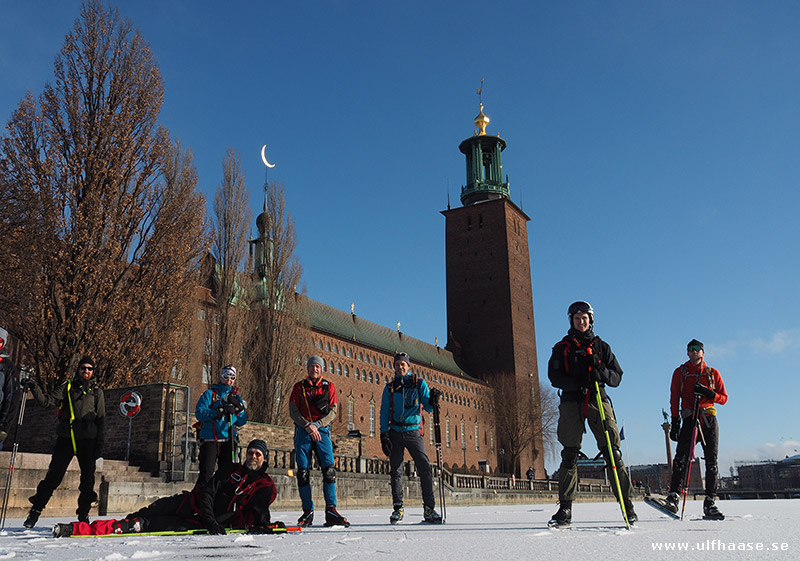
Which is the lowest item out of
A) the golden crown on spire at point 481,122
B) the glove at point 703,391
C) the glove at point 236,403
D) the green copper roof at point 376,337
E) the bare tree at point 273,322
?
the glove at point 236,403

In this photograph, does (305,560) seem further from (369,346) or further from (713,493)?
(369,346)

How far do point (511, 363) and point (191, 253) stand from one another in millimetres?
55545

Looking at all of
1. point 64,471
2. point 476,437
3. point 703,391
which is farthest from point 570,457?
point 476,437

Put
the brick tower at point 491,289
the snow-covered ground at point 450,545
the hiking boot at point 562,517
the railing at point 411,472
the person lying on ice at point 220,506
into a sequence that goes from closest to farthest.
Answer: the snow-covered ground at point 450,545 → the person lying on ice at point 220,506 → the hiking boot at point 562,517 → the railing at point 411,472 → the brick tower at point 491,289

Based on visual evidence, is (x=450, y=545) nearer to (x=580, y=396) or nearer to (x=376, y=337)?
(x=580, y=396)

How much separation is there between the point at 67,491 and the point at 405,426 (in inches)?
280

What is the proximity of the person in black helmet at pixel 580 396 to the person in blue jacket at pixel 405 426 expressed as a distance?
1.51 meters

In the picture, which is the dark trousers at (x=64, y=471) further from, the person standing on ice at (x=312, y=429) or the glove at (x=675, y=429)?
the glove at (x=675, y=429)

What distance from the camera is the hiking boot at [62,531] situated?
5.51 m

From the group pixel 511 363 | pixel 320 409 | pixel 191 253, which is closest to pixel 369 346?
pixel 511 363

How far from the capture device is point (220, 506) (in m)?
5.96

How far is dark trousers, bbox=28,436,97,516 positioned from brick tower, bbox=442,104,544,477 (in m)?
65.4

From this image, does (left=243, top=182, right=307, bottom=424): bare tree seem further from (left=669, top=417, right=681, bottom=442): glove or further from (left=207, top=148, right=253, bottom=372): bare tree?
(left=669, top=417, right=681, bottom=442): glove

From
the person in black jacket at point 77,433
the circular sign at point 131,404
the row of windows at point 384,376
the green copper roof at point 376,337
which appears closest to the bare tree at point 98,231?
the circular sign at point 131,404
